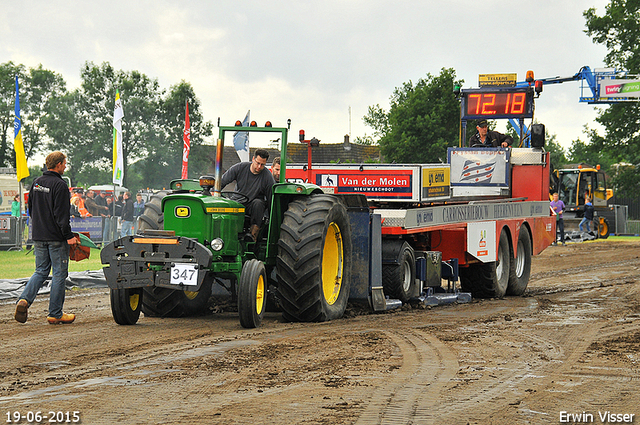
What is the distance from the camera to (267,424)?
14.6 feet

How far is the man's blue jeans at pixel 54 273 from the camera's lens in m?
8.51

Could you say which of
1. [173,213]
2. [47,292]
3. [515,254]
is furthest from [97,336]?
[515,254]

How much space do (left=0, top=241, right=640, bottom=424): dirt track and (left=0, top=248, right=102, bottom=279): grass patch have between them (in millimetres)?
5379

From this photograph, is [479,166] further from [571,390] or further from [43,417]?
[43,417]

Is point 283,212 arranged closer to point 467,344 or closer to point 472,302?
point 467,344

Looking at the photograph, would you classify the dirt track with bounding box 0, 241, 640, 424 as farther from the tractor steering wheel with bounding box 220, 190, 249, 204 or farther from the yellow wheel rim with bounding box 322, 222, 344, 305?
the tractor steering wheel with bounding box 220, 190, 249, 204

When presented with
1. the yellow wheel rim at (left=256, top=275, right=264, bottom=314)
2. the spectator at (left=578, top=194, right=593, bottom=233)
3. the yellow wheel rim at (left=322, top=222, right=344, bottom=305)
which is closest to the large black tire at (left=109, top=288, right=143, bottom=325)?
the yellow wheel rim at (left=256, top=275, right=264, bottom=314)

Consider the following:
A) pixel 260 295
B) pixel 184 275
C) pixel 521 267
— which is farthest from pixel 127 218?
pixel 184 275

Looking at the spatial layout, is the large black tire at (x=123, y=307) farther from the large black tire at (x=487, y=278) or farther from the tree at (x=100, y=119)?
the tree at (x=100, y=119)

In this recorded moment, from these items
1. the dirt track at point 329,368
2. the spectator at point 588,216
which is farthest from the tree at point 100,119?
the dirt track at point 329,368

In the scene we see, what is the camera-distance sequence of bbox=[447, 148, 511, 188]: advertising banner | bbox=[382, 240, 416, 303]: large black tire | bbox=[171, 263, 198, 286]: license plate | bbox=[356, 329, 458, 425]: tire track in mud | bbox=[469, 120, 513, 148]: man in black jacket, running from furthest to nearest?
bbox=[469, 120, 513, 148]: man in black jacket → bbox=[447, 148, 511, 188]: advertising banner → bbox=[382, 240, 416, 303]: large black tire → bbox=[171, 263, 198, 286]: license plate → bbox=[356, 329, 458, 425]: tire track in mud

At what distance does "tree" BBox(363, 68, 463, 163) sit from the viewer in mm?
48500

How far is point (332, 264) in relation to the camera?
9102 mm

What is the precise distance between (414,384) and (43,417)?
244cm
